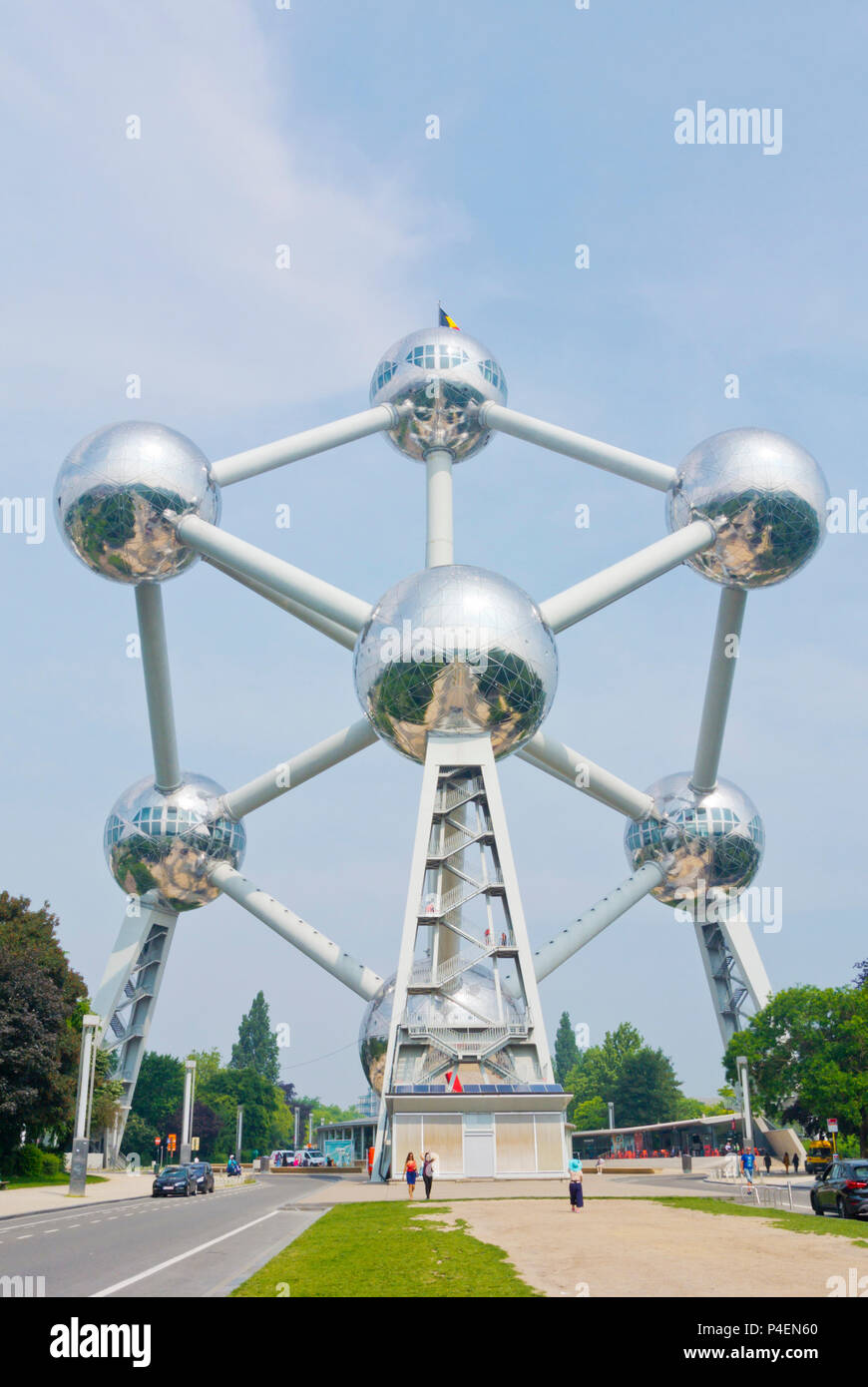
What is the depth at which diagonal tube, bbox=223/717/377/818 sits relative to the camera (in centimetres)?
3597

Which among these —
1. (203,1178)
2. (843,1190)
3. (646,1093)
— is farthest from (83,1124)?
(646,1093)

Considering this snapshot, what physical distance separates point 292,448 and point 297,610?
4.76m

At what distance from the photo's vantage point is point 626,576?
105 feet

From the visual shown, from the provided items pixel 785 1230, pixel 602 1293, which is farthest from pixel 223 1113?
pixel 602 1293

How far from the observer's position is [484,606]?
28328 millimetres

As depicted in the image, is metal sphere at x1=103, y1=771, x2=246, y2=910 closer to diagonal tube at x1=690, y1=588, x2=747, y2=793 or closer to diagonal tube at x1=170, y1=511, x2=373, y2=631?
diagonal tube at x1=170, y1=511, x2=373, y2=631

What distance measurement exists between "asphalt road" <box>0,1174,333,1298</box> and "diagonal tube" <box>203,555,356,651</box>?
16206 mm

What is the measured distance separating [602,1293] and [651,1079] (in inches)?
3044

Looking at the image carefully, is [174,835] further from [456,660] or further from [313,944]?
[456,660]

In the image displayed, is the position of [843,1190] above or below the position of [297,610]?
below

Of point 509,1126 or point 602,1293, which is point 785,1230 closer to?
point 602,1293

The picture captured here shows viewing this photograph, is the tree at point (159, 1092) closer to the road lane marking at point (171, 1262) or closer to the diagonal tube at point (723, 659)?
the diagonal tube at point (723, 659)
